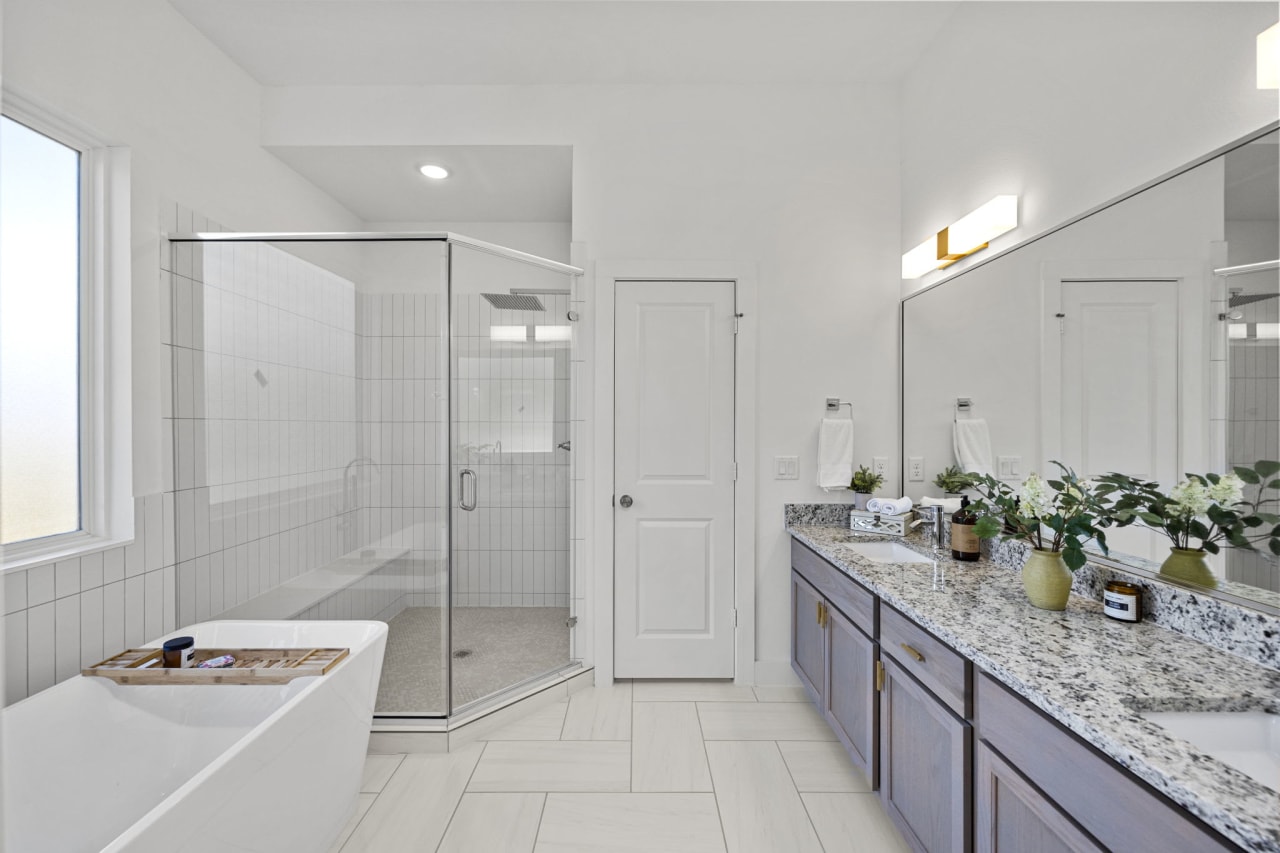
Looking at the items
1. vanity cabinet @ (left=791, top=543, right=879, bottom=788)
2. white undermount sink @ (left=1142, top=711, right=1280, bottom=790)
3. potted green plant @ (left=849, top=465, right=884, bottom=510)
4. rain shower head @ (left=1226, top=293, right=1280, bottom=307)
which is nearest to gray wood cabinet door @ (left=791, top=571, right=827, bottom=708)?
vanity cabinet @ (left=791, top=543, right=879, bottom=788)

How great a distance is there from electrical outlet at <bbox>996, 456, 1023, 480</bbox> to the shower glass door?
1.84m

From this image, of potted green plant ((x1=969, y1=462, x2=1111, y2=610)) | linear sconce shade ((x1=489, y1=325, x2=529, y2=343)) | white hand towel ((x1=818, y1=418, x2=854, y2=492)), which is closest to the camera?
potted green plant ((x1=969, y1=462, x2=1111, y2=610))

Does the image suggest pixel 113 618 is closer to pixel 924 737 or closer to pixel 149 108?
pixel 149 108

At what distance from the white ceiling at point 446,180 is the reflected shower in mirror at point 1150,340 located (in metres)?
2.22

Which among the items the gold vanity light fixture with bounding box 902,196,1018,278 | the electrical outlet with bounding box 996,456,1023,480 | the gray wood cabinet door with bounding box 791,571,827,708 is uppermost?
the gold vanity light fixture with bounding box 902,196,1018,278

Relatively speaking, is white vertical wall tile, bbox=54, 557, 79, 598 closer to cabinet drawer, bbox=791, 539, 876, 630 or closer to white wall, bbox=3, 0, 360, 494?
white wall, bbox=3, 0, 360, 494

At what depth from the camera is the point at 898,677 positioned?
5.16 ft

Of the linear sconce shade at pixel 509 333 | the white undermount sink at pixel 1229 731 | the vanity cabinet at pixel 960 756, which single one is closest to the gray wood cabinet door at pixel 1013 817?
the vanity cabinet at pixel 960 756

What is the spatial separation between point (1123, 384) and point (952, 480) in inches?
36.2

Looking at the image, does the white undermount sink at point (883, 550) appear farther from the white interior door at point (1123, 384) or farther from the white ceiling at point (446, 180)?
the white ceiling at point (446, 180)

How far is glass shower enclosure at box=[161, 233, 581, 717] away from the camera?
2207 millimetres

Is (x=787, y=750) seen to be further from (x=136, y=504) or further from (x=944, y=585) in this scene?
(x=136, y=504)

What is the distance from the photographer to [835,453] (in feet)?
8.61

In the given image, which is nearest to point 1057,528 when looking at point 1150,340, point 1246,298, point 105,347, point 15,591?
point 1150,340
